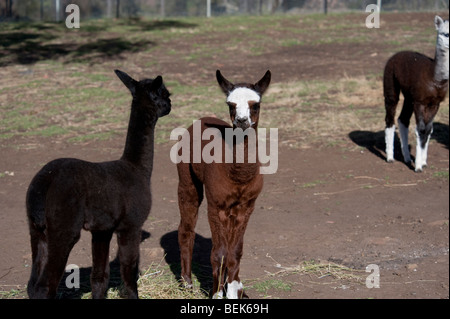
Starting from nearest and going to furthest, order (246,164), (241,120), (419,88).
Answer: (241,120), (246,164), (419,88)

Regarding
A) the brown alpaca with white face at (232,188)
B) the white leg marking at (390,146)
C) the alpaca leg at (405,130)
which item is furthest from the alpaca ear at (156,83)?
the alpaca leg at (405,130)

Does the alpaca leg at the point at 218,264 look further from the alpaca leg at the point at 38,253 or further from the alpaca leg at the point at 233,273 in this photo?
the alpaca leg at the point at 38,253

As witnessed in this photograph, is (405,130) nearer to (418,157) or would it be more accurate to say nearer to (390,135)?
(390,135)

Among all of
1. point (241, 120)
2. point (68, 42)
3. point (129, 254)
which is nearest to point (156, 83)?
point (241, 120)

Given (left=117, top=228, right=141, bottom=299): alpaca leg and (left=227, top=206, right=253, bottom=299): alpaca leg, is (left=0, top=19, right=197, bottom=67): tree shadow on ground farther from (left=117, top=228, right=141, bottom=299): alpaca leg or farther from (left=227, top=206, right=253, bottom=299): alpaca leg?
(left=117, top=228, right=141, bottom=299): alpaca leg

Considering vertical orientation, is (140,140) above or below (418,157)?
above

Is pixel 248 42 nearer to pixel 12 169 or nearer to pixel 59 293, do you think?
pixel 12 169

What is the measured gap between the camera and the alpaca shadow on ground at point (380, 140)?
13.2m

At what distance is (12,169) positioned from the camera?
11.6 meters

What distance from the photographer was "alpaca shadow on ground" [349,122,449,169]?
13.2 metres

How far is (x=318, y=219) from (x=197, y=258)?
7.78 feet

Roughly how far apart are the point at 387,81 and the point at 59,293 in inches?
324

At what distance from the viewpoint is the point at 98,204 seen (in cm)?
517
